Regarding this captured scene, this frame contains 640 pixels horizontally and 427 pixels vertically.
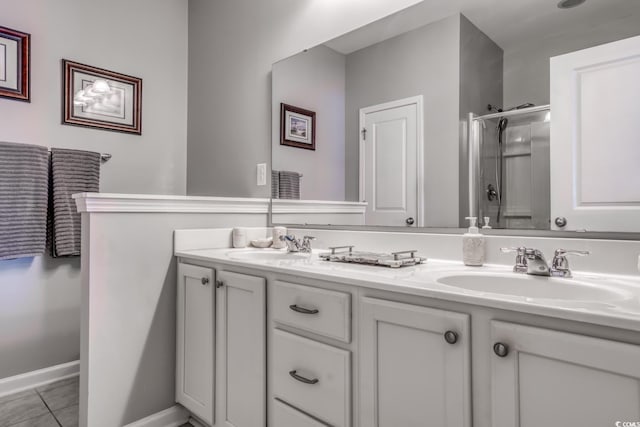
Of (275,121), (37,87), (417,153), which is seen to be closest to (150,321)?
(275,121)

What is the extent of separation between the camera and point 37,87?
2.19 m

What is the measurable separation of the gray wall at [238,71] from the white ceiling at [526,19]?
0.28 m

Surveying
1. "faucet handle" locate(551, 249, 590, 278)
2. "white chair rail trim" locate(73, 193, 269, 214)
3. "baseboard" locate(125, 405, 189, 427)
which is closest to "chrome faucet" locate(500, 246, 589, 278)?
"faucet handle" locate(551, 249, 590, 278)

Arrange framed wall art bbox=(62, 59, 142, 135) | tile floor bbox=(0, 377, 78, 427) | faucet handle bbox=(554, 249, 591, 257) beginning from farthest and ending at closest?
framed wall art bbox=(62, 59, 142, 135)
tile floor bbox=(0, 377, 78, 427)
faucet handle bbox=(554, 249, 591, 257)

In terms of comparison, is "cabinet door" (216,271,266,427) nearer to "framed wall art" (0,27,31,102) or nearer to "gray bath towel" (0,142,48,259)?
"gray bath towel" (0,142,48,259)

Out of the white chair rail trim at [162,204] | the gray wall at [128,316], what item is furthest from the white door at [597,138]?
the gray wall at [128,316]

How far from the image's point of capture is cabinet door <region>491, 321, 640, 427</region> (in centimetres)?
66

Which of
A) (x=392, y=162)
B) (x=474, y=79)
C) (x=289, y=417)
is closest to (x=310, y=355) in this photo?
(x=289, y=417)

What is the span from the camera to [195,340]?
1685mm

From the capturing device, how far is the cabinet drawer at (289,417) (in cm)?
118

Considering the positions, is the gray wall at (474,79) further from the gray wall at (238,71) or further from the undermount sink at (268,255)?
the undermount sink at (268,255)

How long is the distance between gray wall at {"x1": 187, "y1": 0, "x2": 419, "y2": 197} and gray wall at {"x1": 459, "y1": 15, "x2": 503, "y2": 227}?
21.4 inches

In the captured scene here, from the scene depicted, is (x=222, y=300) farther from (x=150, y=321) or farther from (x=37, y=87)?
(x=37, y=87)

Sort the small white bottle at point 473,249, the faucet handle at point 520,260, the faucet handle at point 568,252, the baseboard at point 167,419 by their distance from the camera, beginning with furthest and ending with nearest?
1. the baseboard at point 167,419
2. the small white bottle at point 473,249
3. the faucet handle at point 520,260
4. the faucet handle at point 568,252
